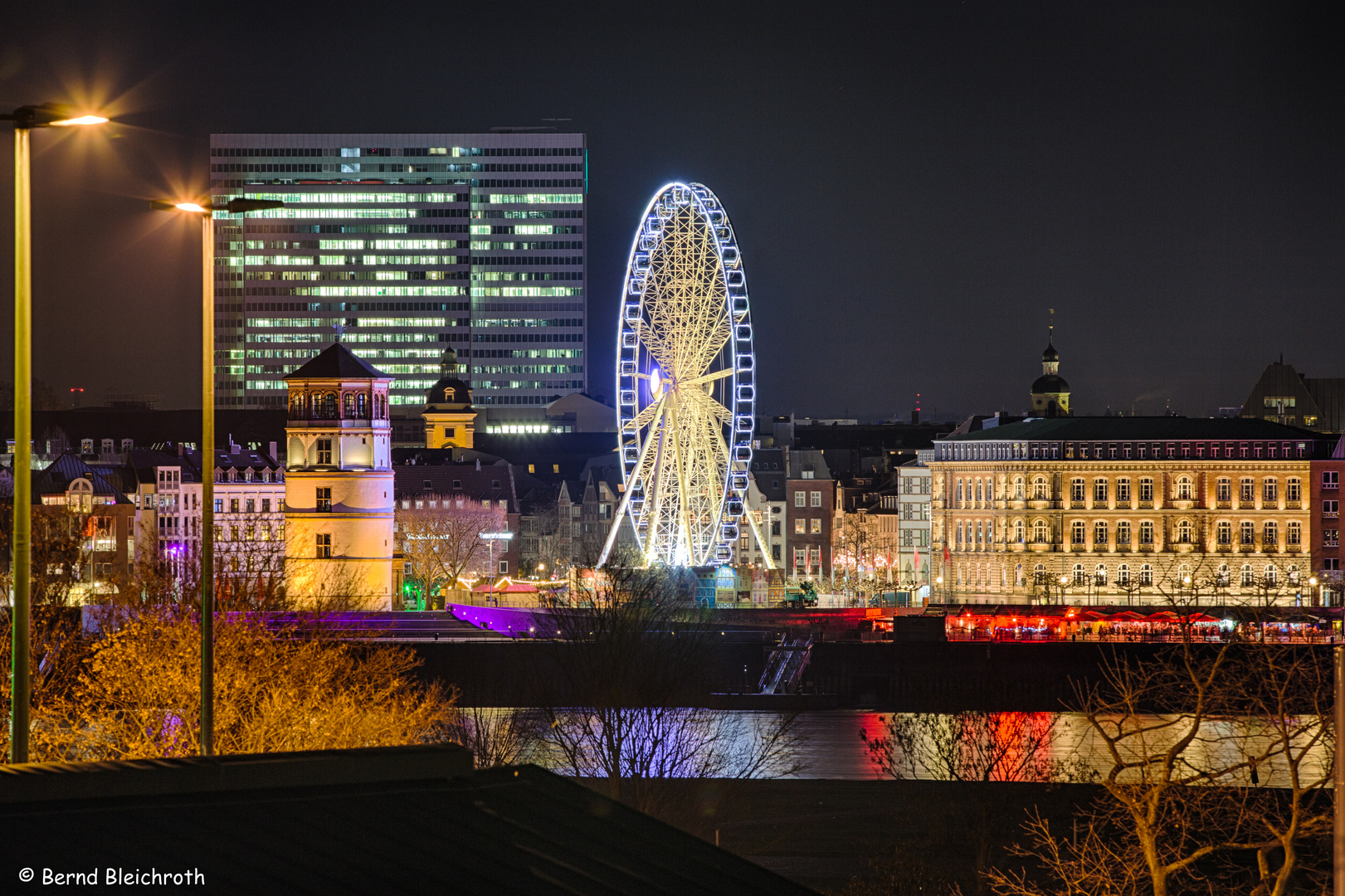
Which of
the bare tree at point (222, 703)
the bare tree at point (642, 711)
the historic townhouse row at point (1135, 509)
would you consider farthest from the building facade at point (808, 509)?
the bare tree at point (222, 703)

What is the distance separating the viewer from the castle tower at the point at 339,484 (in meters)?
86.4

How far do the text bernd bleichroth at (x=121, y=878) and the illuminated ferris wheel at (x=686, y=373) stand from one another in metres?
74.8

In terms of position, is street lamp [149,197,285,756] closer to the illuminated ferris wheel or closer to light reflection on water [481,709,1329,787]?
light reflection on water [481,709,1329,787]

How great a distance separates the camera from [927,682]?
91438 millimetres

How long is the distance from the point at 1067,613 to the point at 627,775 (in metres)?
58.5

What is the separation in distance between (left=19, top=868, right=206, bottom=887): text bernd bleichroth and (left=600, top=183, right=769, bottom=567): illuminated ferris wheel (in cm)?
7476

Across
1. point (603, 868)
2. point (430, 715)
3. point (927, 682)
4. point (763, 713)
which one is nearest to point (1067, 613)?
point (927, 682)

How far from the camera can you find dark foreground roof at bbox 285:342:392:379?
3499 inches

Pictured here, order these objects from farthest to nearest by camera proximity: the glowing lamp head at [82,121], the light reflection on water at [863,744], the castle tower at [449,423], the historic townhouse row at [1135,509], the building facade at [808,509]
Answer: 1. the castle tower at [449,423]
2. the building facade at [808,509]
3. the historic townhouse row at [1135,509]
4. the light reflection on water at [863,744]
5. the glowing lamp head at [82,121]

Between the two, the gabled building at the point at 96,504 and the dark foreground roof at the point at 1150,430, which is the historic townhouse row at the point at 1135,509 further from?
the gabled building at the point at 96,504

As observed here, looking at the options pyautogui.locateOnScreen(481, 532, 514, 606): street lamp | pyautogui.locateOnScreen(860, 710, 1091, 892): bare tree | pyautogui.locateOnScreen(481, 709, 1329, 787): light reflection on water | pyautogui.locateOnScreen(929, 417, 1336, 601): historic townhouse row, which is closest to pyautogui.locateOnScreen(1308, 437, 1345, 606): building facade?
pyautogui.locateOnScreen(929, 417, 1336, 601): historic townhouse row

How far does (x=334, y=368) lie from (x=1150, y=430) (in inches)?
2774

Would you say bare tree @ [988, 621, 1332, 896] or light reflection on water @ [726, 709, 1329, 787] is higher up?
bare tree @ [988, 621, 1332, 896]

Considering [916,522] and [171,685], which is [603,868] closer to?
[171,685]
